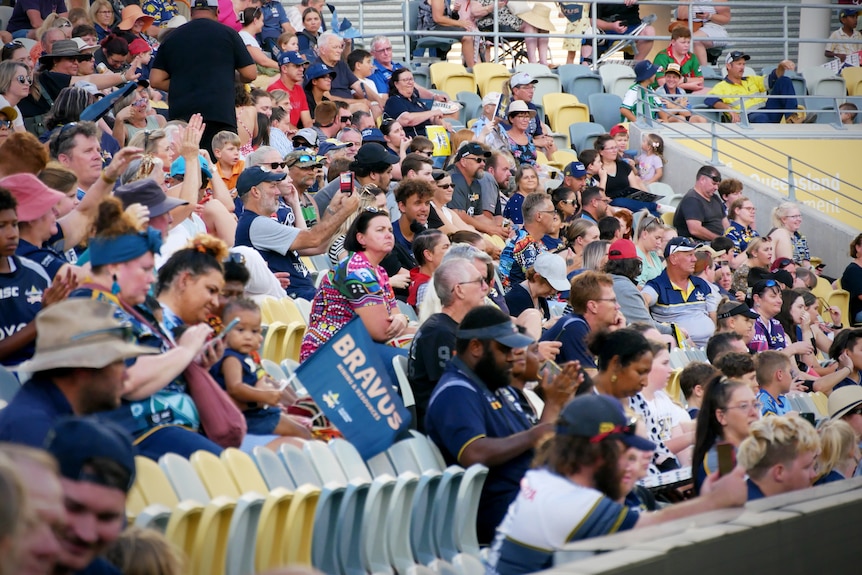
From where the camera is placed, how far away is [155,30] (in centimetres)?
1227

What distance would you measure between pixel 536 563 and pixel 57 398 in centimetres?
159

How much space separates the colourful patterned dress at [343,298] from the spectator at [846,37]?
14.3 meters

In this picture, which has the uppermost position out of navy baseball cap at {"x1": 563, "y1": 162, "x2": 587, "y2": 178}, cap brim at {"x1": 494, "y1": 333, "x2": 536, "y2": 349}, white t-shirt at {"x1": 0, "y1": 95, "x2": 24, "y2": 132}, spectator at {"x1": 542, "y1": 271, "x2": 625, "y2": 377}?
white t-shirt at {"x1": 0, "y1": 95, "x2": 24, "y2": 132}

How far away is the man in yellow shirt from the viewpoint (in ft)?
55.0

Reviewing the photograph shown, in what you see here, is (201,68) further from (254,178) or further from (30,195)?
(30,195)

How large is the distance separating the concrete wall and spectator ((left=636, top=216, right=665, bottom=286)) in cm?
470

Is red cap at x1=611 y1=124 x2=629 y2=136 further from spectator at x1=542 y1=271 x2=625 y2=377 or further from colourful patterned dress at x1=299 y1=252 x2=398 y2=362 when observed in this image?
colourful patterned dress at x1=299 y1=252 x2=398 y2=362

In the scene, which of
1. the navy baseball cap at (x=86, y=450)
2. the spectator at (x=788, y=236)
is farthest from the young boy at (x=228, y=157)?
the spectator at (x=788, y=236)

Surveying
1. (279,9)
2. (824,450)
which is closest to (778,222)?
(279,9)

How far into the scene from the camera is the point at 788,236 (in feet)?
41.9

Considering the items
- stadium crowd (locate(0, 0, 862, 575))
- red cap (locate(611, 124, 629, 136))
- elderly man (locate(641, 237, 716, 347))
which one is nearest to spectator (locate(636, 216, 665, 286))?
stadium crowd (locate(0, 0, 862, 575))

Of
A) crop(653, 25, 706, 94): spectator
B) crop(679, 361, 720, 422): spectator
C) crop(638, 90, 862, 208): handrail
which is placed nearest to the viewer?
crop(679, 361, 720, 422): spectator

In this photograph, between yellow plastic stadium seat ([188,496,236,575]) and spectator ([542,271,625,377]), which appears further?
spectator ([542,271,625,377])

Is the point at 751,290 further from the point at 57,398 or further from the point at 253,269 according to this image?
the point at 57,398
